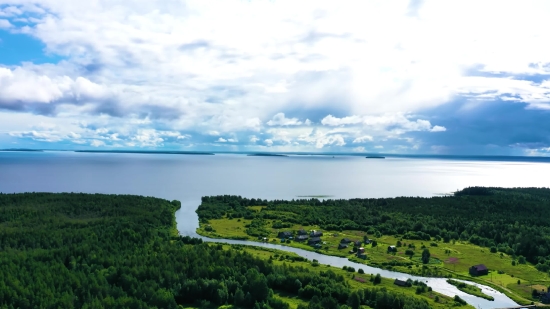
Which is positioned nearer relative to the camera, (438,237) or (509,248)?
(509,248)

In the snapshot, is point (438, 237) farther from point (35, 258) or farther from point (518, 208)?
point (35, 258)

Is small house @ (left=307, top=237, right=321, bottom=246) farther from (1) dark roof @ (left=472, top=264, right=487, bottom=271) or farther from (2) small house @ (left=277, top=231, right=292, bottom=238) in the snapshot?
(1) dark roof @ (left=472, top=264, right=487, bottom=271)

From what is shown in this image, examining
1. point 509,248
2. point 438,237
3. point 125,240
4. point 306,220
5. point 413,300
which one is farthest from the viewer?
point 306,220

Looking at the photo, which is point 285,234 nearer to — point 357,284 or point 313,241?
point 313,241

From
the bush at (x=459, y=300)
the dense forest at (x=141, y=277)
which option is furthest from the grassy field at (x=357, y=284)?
the dense forest at (x=141, y=277)

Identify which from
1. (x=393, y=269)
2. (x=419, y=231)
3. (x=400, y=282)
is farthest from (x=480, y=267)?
(x=419, y=231)

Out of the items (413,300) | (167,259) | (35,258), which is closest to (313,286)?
(413,300)
